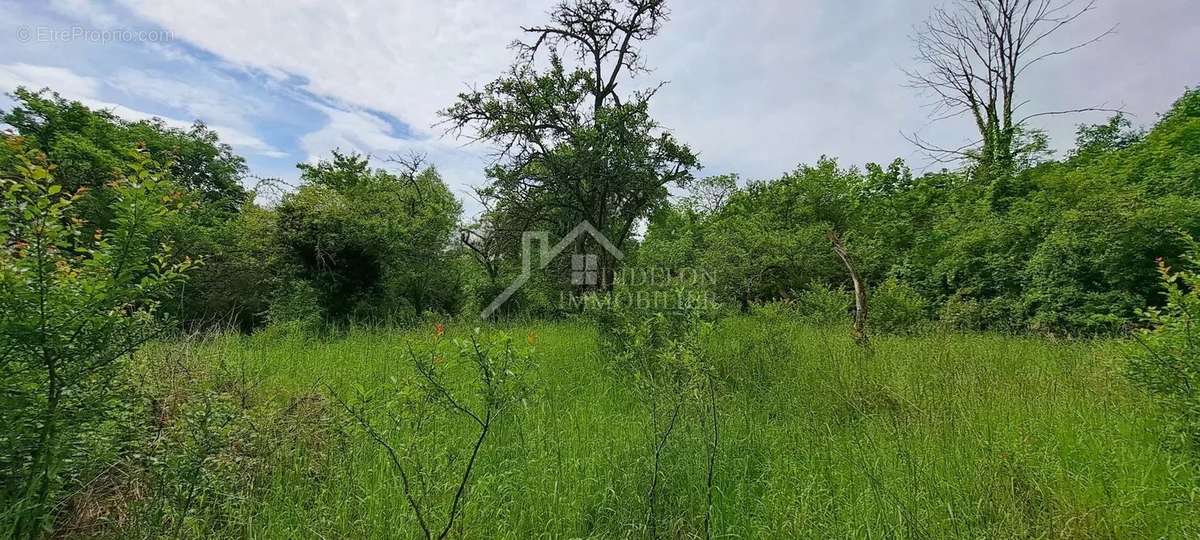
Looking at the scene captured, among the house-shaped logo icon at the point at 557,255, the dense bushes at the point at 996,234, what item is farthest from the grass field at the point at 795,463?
the house-shaped logo icon at the point at 557,255

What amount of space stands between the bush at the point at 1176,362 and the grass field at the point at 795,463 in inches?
8.4

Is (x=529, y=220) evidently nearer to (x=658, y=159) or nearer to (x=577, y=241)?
(x=577, y=241)

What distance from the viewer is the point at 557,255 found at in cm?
1044

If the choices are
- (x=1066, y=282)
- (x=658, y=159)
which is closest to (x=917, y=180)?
(x=1066, y=282)

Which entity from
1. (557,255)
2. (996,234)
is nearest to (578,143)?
(557,255)

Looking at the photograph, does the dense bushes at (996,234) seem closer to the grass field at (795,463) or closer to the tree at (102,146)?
the grass field at (795,463)

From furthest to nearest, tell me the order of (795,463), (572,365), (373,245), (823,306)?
(823,306) → (373,245) → (572,365) → (795,463)

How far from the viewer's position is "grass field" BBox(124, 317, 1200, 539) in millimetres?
1988

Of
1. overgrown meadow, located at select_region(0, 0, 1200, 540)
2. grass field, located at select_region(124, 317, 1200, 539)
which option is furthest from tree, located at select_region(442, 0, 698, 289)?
grass field, located at select_region(124, 317, 1200, 539)

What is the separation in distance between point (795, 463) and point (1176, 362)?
6.71 feet

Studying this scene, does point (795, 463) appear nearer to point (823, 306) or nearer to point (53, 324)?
point (53, 324)

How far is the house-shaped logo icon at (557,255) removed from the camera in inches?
374

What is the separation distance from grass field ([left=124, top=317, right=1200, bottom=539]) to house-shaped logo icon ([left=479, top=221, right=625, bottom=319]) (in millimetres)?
5560

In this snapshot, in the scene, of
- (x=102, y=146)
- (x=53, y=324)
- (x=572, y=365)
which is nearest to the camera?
(x=53, y=324)
